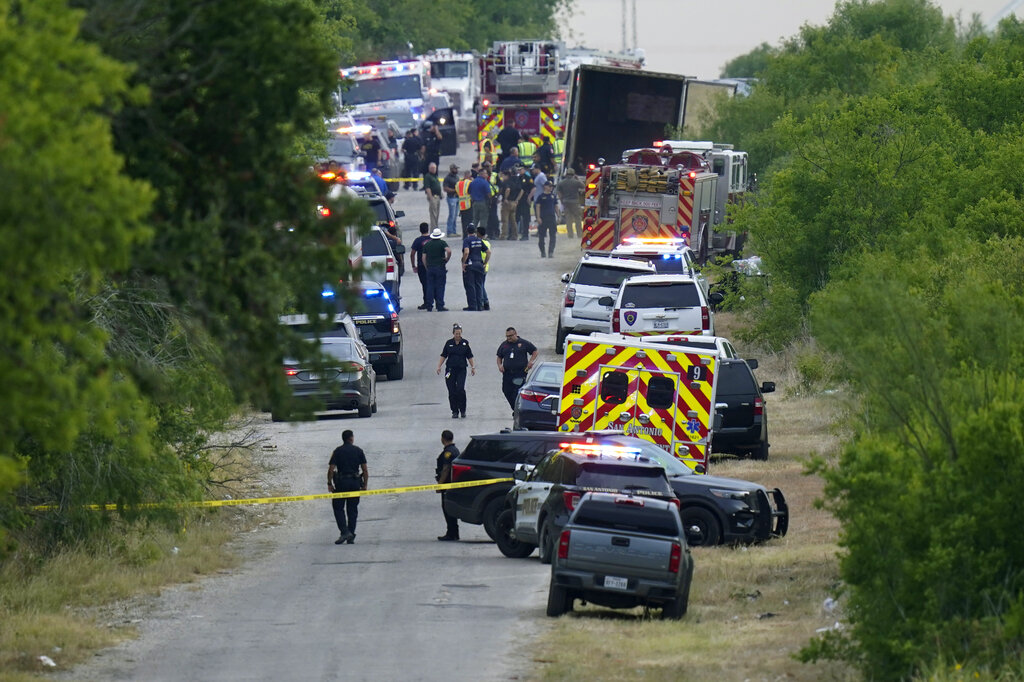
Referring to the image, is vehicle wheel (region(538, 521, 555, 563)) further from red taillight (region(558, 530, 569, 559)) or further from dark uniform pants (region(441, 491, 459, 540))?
red taillight (region(558, 530, 569, 559))

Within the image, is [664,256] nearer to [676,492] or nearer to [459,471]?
[459,471]

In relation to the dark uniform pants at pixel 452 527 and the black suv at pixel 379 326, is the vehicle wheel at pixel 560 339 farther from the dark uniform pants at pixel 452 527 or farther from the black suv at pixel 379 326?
the dark uniform pants at pixel 452 527

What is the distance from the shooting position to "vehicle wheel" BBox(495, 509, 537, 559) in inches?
759

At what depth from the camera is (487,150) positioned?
52781mm

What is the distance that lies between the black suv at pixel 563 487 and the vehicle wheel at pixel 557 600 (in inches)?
52.7

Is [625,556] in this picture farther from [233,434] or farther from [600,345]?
[233,434]

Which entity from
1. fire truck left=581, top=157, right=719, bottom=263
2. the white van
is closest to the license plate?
the white van

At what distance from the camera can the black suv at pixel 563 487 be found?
1709 centimetres

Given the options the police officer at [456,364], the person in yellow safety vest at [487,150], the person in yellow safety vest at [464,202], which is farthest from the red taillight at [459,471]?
the person in yellow safety vest at [487,150]

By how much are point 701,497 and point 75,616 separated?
22.5 ft

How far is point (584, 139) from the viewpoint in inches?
1841

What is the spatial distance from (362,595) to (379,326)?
1403cm

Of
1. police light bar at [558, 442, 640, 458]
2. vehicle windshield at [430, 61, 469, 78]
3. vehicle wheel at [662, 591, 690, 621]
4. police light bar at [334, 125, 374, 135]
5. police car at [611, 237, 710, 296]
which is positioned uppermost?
vehicle windshield at [430, 61, 469, 78]

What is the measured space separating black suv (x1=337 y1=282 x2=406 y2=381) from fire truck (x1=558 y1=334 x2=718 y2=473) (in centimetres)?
783
